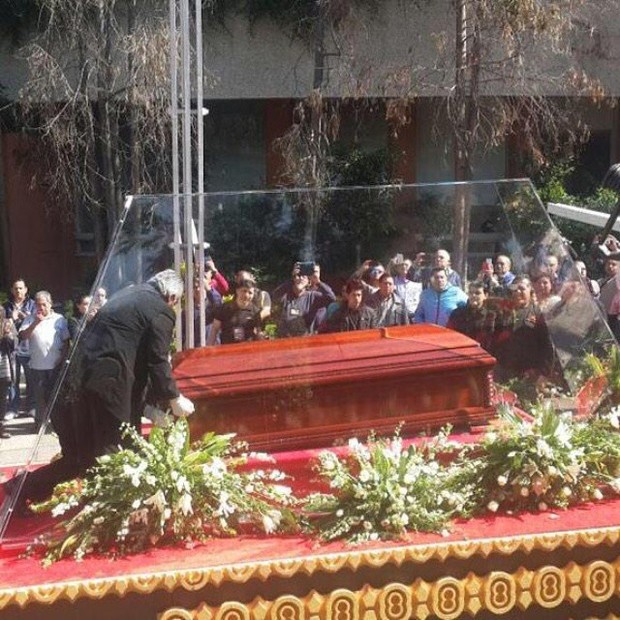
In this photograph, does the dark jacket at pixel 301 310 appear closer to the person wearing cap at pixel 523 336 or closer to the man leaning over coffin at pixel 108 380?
the man leaning over coffin at pixel 108 380

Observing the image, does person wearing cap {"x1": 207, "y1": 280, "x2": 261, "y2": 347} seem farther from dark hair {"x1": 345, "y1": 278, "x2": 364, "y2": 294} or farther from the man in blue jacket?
the man in blue jacket

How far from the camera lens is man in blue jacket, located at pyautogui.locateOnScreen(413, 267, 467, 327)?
4297 millimetres

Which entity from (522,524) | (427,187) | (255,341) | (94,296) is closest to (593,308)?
(427,187)

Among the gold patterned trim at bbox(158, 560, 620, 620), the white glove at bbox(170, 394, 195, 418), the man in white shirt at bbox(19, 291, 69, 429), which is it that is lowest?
the man in white shirt at bbox(19, 291, 69, 429)

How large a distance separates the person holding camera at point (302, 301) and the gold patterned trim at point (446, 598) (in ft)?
3.69

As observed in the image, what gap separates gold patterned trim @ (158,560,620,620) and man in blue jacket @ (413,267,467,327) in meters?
1.17

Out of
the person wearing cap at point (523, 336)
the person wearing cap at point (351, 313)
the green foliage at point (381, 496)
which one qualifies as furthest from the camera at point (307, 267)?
the person wearing cap at point (523, 336)

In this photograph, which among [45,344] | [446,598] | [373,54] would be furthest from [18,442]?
[373,54]

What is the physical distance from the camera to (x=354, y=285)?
4.18 m

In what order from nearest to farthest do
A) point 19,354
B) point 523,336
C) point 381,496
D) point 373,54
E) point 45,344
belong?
point 381,496 < point 523,336 < point 45,344 < point 19,354 < point 373,54

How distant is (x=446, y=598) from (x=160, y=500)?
1006mm

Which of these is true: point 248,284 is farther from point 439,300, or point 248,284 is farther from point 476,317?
point 476,317

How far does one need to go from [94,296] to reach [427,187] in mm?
1405

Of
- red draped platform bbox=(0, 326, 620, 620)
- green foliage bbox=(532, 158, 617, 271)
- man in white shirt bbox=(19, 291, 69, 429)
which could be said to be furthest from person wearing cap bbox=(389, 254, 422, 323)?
green foliage bbox=(532, 158, 617, 271)
